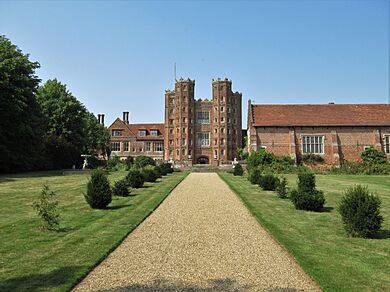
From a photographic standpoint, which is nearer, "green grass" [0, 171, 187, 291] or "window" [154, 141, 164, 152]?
"green grass" [0, 171, 187, 291]

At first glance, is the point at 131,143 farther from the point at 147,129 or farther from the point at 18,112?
the point at 18,112

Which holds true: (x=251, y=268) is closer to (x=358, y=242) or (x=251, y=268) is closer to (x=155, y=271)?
(x=155, y=271)

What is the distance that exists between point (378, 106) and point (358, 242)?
146 feet

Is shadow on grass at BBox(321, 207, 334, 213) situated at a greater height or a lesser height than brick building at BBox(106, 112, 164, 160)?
lesser

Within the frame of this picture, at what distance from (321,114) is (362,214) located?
39942 millimetres

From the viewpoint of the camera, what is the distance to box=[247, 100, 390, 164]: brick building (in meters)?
43.4

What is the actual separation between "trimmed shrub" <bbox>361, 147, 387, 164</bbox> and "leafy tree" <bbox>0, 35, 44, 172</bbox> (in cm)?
3777

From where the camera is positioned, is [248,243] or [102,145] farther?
[102,145]

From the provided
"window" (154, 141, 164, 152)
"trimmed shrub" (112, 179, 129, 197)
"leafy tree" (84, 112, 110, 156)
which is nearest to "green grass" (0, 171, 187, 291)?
"trimmed shrub" (112, 179, 129, 197)

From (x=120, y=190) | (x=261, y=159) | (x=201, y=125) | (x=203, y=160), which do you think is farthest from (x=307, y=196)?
(x=201, y=125)

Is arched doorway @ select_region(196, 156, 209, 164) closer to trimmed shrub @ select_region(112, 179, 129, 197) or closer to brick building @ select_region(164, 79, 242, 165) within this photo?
brick building @ select_region(164, 79, 242, 165)

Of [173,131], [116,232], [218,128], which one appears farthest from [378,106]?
[116,232]

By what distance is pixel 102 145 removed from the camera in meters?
64.0

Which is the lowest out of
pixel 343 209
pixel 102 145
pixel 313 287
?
pixel 313 287
